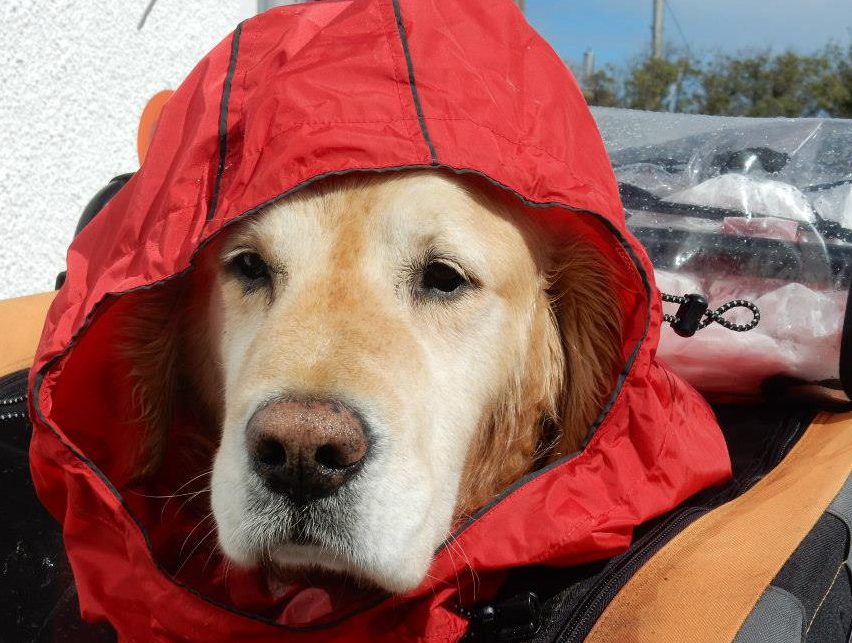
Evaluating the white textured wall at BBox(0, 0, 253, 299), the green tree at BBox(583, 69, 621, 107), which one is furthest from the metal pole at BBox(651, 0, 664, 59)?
the white textured wall at BBox(0, 0, 253, 299)

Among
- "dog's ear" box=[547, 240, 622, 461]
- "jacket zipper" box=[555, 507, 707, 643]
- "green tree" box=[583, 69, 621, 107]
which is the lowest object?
"green tree" box=[583, 69, 621, 107]

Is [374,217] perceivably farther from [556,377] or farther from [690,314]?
[690,314]

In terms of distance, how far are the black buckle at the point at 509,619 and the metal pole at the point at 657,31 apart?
2034 centimetres

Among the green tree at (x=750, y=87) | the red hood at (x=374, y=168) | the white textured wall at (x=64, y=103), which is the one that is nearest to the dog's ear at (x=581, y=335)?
the red hood at (x=374, y=168)

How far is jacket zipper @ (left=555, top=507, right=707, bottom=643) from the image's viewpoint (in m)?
1.53

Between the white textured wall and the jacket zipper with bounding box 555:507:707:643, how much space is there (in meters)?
3.73

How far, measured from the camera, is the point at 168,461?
218 centimetres

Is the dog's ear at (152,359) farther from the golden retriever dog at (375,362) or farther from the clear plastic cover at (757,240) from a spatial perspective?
the clear plastic cover at (757,240)

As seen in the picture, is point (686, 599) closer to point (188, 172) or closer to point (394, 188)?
point (394, 188)

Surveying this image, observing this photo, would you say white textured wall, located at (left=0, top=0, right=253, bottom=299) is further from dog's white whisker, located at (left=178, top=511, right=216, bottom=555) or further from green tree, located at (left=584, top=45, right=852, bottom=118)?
green tree, located at (left=584, top=45, right=852, bottom=118)

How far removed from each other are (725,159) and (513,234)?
1.15 meters

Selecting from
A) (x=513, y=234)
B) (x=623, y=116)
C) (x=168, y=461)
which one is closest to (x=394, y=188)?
(x=513, y=234)

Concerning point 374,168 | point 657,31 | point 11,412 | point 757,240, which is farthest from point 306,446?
point 657,31

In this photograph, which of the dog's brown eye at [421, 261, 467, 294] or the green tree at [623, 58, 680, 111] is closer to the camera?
the dog's brown eye at [421, 261, 467, 294]
